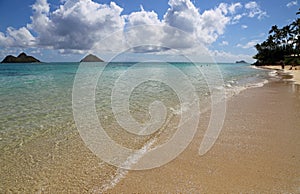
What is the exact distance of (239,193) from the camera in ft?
12.0

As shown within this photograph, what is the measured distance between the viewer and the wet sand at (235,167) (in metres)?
3.87

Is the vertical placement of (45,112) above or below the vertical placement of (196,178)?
above

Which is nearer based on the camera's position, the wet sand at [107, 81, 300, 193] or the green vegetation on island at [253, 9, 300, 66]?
the wet sand at [107, 81, 300, 193]

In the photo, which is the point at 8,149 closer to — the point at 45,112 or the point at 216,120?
the point at 45,112

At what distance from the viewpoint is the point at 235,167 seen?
14.9ft

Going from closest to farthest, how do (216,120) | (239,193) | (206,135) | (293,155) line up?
1. (239,193)
2. (293,155)
3. (206,135)
4. (216,120)

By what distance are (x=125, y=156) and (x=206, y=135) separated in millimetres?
2687

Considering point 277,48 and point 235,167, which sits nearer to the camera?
point 235,167

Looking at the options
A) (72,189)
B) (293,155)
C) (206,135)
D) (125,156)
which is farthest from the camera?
(206,135)

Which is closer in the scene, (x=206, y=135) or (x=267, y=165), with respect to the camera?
(x=267, y=165)

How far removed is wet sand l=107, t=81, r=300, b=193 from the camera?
3873 millimetres

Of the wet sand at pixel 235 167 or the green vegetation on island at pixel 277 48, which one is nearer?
the wet sand at pixel 235 167

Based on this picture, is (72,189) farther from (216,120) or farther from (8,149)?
(216,120)

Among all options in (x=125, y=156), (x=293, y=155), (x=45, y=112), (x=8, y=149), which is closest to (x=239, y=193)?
(x=293, y=155)
